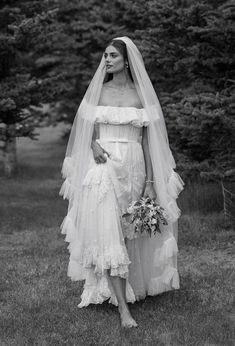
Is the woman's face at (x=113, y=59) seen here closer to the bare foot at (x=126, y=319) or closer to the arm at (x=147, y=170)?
the arm at (x=147, y=170)

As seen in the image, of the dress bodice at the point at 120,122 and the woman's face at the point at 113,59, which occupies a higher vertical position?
the woman's face at the point at 113,59

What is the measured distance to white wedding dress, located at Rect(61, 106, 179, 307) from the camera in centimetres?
534

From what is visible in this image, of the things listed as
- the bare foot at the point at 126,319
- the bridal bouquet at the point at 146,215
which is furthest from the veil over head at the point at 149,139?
the bare foot at the point at 126,319

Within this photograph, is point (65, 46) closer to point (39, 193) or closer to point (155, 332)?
point (39, 193)

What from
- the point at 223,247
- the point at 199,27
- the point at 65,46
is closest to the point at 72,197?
the point at 223,247

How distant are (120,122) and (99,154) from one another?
33 cm

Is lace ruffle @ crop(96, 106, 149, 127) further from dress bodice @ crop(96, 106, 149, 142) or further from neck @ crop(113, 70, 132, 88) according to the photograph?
neck @ crop(113, 70, 132, 88)

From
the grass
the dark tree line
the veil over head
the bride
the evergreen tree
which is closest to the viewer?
the grass


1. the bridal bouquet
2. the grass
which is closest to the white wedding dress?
the bridal bouquet

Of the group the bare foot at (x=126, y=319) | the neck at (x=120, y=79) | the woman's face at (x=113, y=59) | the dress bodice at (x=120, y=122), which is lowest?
the bare foot at (x=126, y=319)

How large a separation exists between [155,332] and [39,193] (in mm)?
8204

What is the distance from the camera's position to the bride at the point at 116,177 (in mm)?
5363

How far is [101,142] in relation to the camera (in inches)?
219

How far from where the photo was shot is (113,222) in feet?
17.5
